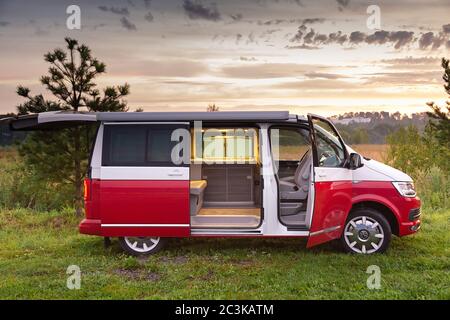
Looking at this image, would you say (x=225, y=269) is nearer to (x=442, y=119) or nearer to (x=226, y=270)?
(x=226, y=270)

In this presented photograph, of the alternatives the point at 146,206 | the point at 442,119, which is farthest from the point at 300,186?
the point at 442,119

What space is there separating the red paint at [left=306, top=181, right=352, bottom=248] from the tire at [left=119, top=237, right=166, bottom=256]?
7.50 feet

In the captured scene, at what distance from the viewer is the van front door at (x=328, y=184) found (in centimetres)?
830

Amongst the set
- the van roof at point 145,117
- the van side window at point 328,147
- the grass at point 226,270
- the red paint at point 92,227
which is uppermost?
the van roof at point 145,117

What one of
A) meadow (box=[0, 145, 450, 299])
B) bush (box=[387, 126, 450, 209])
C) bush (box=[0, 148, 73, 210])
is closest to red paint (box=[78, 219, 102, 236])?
meadow (box=[0, 145, 450, 299])

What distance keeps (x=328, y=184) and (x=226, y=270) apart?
6.28 feet

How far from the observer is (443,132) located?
2867cm

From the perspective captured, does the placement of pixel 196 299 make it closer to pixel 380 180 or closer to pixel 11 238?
pixel 380 180

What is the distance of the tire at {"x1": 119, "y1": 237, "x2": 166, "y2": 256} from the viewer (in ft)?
29.2

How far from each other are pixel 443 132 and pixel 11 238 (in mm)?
23086

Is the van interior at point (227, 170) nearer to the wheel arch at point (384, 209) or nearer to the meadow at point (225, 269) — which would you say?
the meadow at point (225, 269)

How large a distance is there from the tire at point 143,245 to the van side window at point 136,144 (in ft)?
4.01

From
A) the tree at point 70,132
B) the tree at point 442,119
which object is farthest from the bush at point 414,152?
the tree at point 70,132
